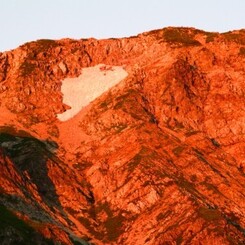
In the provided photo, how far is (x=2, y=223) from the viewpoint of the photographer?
191125 millimetres

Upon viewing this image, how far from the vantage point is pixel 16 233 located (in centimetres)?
19075

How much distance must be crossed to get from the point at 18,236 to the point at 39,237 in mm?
9911

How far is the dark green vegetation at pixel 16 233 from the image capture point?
18788cm

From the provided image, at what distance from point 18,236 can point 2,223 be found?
5.79 meters

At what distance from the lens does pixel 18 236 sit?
625 ft

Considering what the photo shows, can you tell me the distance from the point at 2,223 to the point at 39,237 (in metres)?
13.3

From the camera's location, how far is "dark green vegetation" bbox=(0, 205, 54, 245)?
616ft

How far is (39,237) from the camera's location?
19900cm
